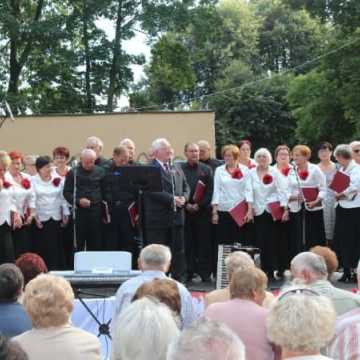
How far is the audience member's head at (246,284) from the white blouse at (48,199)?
5.37 meters

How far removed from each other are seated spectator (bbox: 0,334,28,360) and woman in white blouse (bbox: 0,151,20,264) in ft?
23.3

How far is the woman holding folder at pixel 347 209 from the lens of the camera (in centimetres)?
959

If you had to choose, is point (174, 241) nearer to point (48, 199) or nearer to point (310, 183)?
point (48, 199)

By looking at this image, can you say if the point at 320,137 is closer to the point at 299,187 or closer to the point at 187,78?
the point at 187,78

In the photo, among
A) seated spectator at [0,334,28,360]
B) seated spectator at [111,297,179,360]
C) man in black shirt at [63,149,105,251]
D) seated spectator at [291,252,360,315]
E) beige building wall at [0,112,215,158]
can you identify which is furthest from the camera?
beige building wall at [0,112,215,158]

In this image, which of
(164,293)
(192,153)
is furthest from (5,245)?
(164,293)

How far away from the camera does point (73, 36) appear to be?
28.8 meters

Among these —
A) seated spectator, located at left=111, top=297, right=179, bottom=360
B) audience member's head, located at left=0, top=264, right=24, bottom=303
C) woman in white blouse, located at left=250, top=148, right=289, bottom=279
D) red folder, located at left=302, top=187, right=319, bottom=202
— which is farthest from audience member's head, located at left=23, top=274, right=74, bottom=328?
red folder, located at left=302, top=187, right=319, bottom=202

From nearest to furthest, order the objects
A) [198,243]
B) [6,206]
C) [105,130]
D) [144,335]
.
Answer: [144,335], [6,206], [198,243], [105,130]

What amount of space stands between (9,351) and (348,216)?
784cm

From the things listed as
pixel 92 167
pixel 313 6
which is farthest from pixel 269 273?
pixel 313 6

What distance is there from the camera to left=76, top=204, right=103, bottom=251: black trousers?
9750 millimetres

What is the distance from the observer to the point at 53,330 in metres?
4.07

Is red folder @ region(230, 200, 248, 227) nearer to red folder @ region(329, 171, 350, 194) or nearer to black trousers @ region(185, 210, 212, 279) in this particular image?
black trousers @ region(185, 210, 212, 279)
